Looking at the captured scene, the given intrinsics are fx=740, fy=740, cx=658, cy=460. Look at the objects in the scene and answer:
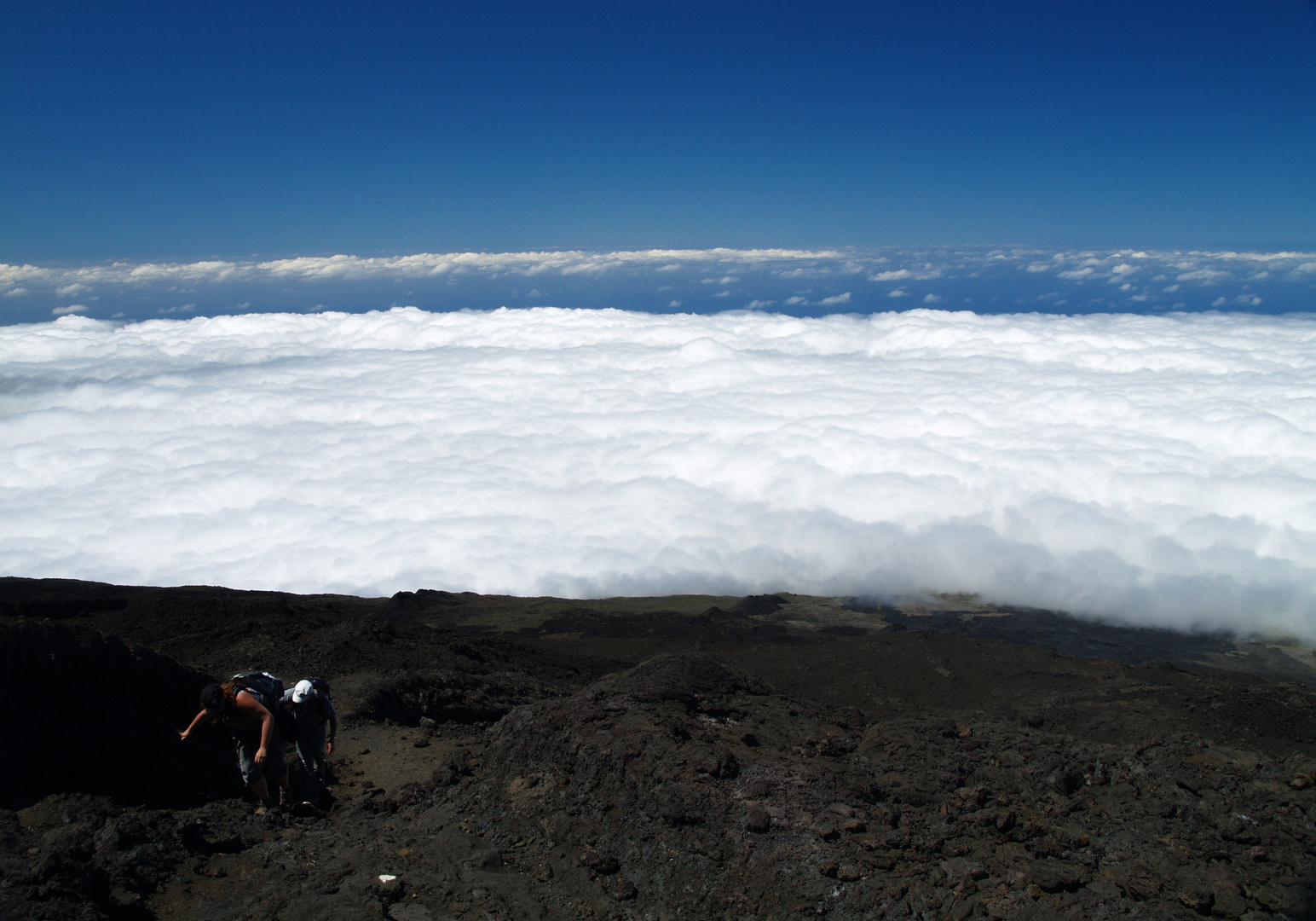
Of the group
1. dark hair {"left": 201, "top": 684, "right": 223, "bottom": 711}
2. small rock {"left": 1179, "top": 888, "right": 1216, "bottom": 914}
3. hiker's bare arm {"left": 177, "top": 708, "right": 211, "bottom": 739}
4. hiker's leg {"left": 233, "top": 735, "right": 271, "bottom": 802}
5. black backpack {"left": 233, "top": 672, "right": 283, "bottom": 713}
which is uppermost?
dark hair {"left": 201, "top": 684, "right": 223, "bottom": 711}

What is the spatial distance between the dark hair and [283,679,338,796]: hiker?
701 mm

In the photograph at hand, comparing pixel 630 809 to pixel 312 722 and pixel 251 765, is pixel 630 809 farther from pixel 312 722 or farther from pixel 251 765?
pixel 251 765

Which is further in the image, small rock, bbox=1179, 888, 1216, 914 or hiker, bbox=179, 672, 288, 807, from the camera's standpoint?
hiker, bbox=179, 672, 288, 807

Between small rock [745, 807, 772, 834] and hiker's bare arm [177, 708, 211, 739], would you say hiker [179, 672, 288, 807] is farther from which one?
small rock [745, 807, 772, 834]

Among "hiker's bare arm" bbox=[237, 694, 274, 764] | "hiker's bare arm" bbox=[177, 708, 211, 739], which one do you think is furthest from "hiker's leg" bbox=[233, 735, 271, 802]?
"hiker's bare arm" bbox=[177, 708, 211, 739]

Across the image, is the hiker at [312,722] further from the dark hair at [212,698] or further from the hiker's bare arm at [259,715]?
the dark hair at [212,698]

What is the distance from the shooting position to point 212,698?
5.95 m

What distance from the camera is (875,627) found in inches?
1093

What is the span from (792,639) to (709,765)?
18.1 meters

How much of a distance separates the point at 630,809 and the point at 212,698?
365 centimetres

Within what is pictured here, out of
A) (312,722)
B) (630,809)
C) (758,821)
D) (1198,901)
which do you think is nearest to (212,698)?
→ (312,722)

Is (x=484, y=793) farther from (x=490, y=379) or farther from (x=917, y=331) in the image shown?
(x=917, y=331)

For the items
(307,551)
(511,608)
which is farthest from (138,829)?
(307,551)

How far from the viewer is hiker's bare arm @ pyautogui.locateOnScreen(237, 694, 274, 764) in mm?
6254
